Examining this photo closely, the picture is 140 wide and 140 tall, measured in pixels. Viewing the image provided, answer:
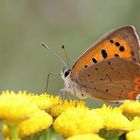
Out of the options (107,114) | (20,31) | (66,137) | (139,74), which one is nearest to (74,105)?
(107,114)

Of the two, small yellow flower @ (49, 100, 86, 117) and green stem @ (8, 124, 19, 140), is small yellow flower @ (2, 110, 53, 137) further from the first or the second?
small yellow flower @ (49, 100, 86, 117)

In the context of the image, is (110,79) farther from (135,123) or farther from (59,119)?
(59,119)

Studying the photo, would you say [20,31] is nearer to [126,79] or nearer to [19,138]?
[126,79]

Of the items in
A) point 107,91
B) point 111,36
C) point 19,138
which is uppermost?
point 111,36

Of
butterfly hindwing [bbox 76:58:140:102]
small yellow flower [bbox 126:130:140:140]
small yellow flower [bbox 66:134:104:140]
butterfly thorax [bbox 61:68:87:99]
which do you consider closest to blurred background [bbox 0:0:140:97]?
butterfly hindwing [bbox 76:58:140:102]

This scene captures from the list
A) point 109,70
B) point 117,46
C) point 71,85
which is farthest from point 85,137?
point 109,70

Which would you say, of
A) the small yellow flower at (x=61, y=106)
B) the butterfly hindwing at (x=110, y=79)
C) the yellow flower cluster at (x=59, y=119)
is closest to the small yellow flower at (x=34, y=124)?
the yellow flower cluster at (x=59, y=119)
